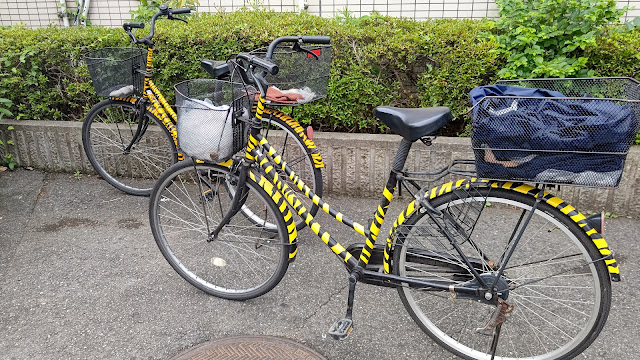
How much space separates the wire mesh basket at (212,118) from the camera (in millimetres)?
2910

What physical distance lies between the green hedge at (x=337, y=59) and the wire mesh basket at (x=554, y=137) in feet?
7.08

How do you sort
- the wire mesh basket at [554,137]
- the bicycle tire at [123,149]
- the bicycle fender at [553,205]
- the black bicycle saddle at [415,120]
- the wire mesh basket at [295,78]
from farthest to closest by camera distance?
the bicycle tire at [123,149] < the wire mesh basket at [295,78] < the black bicycle saddle at [415,120] < the bicycle fender at [553,205] < the wire mesh basket at [554,137]

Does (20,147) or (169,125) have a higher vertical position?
(169,125)

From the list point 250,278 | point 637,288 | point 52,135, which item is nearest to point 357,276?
point 250,278

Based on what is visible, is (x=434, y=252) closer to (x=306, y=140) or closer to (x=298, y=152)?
(x=306, y=140)

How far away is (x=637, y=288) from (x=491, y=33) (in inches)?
98.7

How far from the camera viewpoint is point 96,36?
5250 millimetres

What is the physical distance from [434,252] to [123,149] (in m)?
3.52

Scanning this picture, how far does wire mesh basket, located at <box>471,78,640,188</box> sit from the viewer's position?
2158 mm

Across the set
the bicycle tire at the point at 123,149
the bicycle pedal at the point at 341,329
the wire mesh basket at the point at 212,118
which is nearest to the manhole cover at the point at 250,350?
the bicycle pedal at the point at 341,329

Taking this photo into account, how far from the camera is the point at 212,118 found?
2906mm

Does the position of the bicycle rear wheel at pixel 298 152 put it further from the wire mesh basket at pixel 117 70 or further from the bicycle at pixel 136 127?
the wire mesh basket at pixel 117 70

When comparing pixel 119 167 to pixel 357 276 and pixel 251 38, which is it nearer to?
pixel 251 38

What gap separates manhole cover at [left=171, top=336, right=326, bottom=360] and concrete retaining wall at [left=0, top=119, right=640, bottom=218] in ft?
6.73
